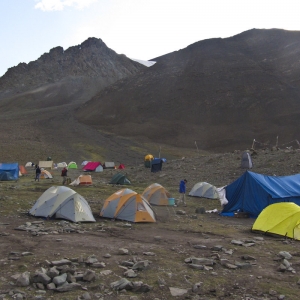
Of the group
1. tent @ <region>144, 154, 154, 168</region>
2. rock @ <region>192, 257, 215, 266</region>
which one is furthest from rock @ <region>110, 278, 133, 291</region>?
tent @ <region>144, 154, 154, 168</region>

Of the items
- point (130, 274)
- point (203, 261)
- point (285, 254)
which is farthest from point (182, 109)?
point (130, 274)

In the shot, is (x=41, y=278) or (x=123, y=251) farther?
(x=123, y=251)

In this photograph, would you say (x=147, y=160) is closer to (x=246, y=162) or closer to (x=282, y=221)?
(x=246, y=162)

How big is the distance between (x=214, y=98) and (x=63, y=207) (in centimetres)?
8546

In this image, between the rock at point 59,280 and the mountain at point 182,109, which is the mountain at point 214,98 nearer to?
the mountain at point 182,109

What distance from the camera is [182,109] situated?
94875 mm

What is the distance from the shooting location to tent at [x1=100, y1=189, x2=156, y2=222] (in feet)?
47.4

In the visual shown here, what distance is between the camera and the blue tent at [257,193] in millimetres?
17250

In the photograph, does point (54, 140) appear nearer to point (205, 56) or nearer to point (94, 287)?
point (205, 56)

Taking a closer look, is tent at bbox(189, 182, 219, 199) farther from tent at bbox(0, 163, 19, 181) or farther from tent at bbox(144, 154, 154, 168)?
tent at bbox(0, 163, 19, 181)

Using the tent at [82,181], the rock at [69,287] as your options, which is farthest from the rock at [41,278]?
the tent at [82,181]

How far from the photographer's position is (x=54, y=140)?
7400 centimetres

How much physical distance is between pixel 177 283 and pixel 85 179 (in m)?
22.5

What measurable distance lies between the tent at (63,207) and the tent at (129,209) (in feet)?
3.13
